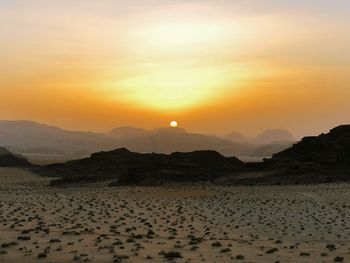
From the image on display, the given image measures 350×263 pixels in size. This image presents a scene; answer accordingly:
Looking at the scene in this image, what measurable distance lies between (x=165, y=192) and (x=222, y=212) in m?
19.0

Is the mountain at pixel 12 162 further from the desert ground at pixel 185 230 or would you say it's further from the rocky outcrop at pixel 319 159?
the desert ground at pixel 185 230

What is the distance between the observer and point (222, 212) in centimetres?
3362

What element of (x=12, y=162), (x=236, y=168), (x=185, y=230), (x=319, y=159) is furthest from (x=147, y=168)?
(x=12, y=162)

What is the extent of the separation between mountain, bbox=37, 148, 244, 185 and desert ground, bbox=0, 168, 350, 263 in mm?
20256

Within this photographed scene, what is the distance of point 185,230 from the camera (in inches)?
959

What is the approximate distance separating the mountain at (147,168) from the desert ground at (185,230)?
66.5 ft

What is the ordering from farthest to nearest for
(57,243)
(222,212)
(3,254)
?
(222,212) < (57,243) < (3,254)

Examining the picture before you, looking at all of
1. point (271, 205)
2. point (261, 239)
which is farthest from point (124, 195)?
point (261, 239)

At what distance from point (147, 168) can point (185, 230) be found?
154ft

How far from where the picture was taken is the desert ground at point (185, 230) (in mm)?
17016

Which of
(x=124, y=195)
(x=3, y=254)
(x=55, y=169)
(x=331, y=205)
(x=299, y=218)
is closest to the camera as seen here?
(x=3, y=254)

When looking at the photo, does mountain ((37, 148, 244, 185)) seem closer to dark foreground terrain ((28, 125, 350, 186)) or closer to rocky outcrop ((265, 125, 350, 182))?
dark foreground terrain ((28, 125, 350, 186))

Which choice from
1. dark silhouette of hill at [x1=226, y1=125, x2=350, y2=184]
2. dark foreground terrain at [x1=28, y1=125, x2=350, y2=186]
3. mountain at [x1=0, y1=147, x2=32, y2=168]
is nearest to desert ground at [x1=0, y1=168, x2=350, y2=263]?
dark silhouette of hill at [x1=226, y1=125, x2=350, y2=184]

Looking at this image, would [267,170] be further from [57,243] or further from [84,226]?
[57,243]
